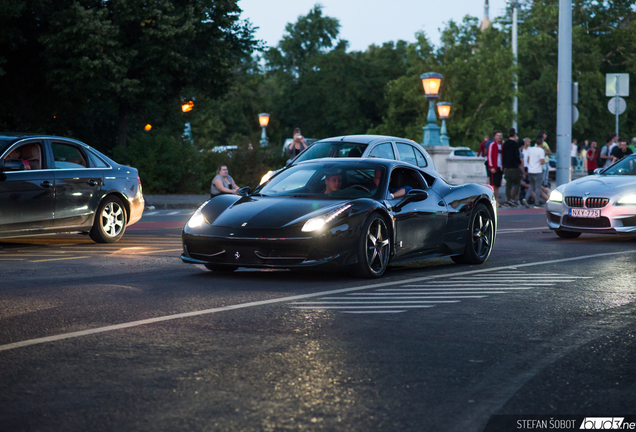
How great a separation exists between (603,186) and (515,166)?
9.49 metres

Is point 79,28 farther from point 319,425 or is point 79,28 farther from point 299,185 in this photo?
point 319,425

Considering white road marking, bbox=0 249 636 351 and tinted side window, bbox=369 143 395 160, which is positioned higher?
tinted side window, bbox=369 143 395 160

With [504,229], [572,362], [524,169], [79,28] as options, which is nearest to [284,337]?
[572,362]

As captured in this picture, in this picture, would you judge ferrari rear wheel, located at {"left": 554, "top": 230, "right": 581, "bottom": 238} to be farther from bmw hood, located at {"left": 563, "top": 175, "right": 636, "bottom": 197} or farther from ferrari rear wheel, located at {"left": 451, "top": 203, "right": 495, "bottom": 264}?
ferrari rear wheel, located at {"left": 451, "top": 203, "right": 495, "bottom": 264}

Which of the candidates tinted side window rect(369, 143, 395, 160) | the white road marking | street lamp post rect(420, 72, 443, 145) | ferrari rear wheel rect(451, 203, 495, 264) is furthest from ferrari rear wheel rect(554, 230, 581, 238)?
street lamp post rect(420, 72, 443, 145)

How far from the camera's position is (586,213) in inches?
541

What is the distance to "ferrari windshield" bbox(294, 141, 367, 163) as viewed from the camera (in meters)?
15.6

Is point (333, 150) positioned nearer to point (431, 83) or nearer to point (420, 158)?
point (420, 158)

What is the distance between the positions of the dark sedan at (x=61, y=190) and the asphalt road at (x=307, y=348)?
1.87 m

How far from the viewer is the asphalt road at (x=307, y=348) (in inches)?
166

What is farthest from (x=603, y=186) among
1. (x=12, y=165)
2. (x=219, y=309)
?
(x=219, y=309)

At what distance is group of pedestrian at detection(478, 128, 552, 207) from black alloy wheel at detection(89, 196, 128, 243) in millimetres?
12315

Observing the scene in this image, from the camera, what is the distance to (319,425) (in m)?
Result: 3.98

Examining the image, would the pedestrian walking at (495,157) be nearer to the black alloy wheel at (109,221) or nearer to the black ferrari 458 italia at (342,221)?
the black alloy wheel at (109,221)
